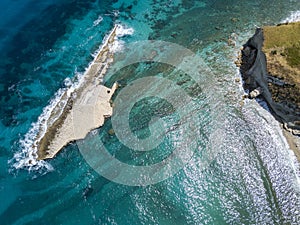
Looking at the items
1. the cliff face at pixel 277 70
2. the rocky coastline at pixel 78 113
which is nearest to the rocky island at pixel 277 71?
the cliff face at pixel 277 70

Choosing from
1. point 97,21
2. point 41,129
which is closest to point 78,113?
point 41,129

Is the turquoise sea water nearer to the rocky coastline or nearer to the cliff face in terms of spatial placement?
the rocky coastline

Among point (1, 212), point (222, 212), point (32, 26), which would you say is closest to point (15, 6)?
point (32, 26)

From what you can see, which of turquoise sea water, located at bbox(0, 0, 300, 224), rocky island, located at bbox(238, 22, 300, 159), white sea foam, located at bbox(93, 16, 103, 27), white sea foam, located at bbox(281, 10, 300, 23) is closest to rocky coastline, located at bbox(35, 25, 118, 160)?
turquoise sea water, located at bbox(0, 0, 300, 224)

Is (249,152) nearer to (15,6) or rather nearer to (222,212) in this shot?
(222,212)

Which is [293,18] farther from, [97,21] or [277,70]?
[97,21]

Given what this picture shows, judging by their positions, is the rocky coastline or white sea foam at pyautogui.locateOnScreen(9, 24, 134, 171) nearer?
white sea foam at pyautogui.locateOnScreen(9, 24, 134, 171)

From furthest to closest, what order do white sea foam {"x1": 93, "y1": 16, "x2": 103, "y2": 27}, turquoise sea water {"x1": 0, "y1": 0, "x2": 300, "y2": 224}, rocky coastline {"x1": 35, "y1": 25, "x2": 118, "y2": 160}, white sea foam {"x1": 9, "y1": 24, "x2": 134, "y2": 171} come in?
white sea foam {"x1": 93, "y1": 16, "x2": 103, "y2": 27}, rocky coastline {"x1": 35, "y1": 25, "x2": 118, "y2": 160}, white sea foam {"x1": 9, "y1": 24, "x2": 134, "y2": 171}, turquoise sea water {"x1": 0, "y1": 0, "x2": 300, "y2": 224}
